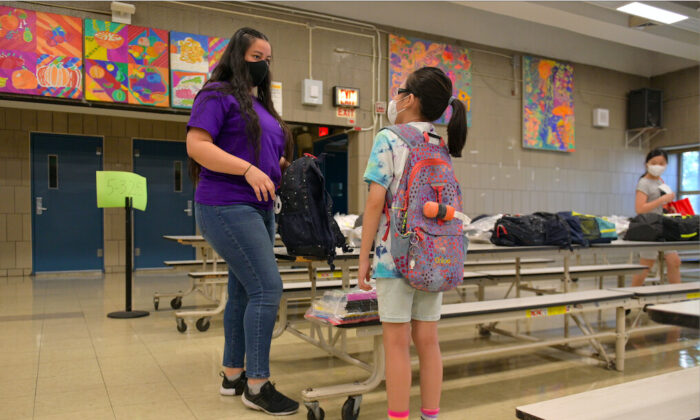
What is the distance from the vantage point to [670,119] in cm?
949

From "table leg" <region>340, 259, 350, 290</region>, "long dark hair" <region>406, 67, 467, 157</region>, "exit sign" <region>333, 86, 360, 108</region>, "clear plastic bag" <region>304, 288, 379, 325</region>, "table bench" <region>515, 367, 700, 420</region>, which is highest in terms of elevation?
"exit sign" <region>333, 86, 360, 108</region>

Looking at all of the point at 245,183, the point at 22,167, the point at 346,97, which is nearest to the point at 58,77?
the point at 22,167

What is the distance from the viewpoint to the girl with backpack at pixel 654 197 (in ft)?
14.0

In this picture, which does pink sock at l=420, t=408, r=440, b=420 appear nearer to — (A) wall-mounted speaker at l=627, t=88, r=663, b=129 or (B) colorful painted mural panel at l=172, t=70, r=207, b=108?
(B) colorful painted mural panel at l=172, t=70, r=207, b=108

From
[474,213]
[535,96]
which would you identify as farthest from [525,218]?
[535,96]

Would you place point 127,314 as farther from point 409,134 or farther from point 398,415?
point 409,134

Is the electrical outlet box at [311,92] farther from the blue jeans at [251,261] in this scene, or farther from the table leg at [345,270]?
the blue jeans at [251,261]

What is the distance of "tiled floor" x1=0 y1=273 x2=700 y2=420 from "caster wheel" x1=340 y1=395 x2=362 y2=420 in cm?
8

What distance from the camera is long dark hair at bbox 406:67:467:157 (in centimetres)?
173

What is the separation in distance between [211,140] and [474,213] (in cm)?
647

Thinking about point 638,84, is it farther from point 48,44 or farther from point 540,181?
point 48,44

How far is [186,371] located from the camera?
269cm

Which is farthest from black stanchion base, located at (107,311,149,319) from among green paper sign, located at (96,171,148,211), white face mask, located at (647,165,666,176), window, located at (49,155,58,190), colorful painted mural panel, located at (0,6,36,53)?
white face mask, located at (647,165,666,176)

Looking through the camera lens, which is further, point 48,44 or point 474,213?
point 474,213
